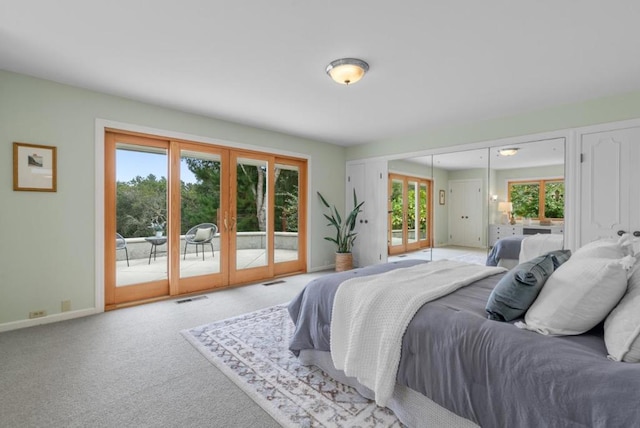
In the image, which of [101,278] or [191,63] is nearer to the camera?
[191,63]

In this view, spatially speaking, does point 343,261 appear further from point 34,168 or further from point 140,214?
point 34,168

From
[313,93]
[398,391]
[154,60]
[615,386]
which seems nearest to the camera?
[615,386]

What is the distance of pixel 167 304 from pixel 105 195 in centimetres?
141

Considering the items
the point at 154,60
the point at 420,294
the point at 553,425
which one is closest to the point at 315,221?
the point at 154,60

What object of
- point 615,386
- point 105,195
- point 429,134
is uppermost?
point 429,134

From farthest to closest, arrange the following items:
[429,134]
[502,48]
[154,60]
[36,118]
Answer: [429,134] → [36,118] → [154,60] → [502,48]

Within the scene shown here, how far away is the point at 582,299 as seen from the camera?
4.29 feet

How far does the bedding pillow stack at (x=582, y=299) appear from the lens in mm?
1301

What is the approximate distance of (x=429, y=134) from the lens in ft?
15.8

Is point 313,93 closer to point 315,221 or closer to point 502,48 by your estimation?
point 502,48

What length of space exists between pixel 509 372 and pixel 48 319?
3.90m

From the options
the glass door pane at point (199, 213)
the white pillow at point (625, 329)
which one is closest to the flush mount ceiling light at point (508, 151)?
the white pillow at point (625, 329)

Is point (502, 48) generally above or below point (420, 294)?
above

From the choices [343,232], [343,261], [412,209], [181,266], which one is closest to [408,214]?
[412,209]
